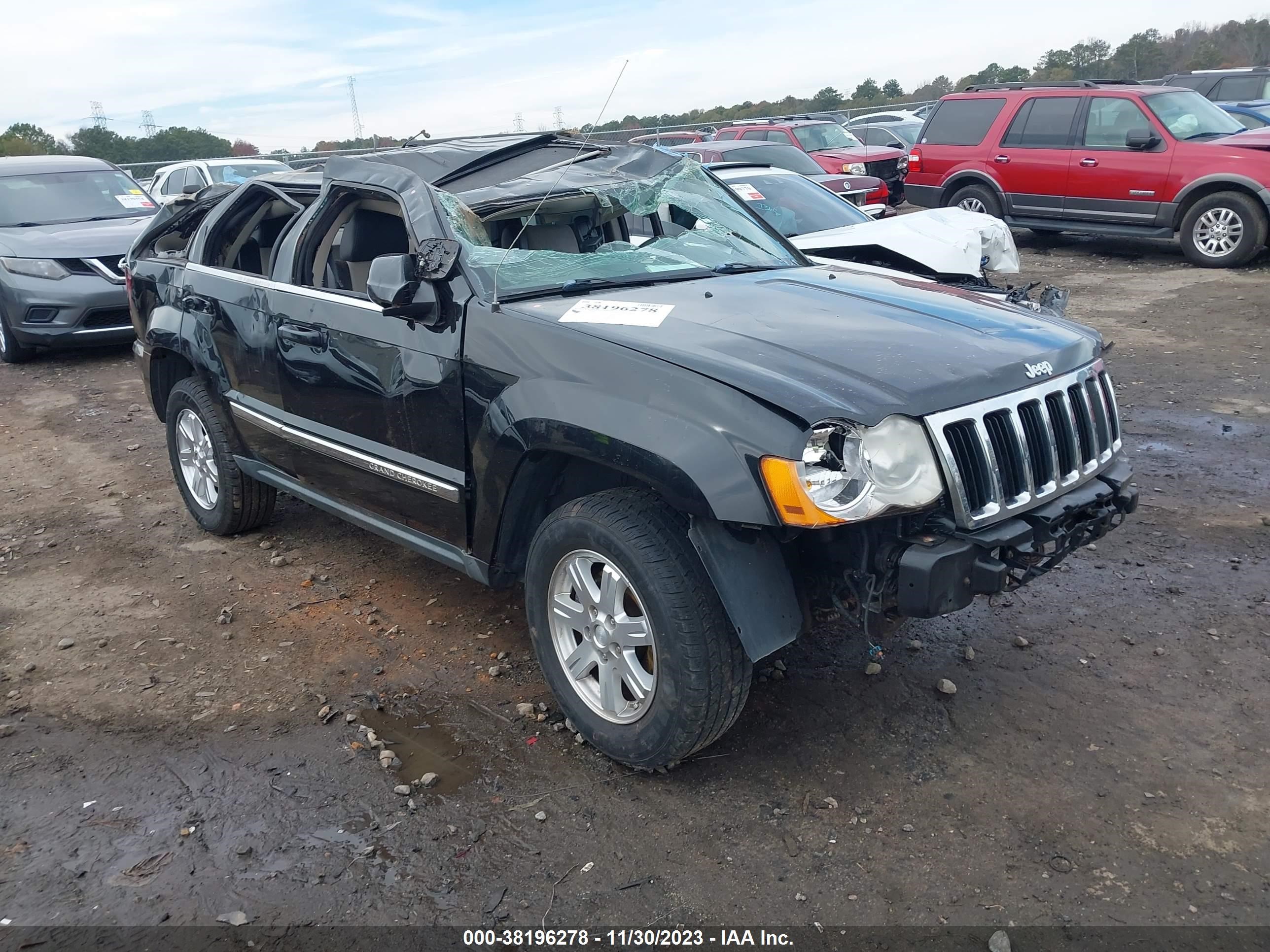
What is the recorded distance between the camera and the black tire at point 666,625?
9.37 ft

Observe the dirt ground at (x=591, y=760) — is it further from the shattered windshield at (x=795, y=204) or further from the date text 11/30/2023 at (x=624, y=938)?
the shattered windshield at (x=795, y=204)

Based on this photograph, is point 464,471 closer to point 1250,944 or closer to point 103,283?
point 1250,944

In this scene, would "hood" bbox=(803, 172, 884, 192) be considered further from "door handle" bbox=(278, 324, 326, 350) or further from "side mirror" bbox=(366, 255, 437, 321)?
"side mirror" bbox=(366, 255, 437, 321)

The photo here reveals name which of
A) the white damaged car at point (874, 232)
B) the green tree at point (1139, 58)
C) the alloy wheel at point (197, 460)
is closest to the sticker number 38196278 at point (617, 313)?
the alloy wheel at point (197, 460)

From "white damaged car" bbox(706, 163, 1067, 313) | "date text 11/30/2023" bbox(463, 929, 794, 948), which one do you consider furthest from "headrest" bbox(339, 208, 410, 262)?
"white damaged car" bbox(706, 163, 1067, 313)

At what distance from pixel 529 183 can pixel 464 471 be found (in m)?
1.28

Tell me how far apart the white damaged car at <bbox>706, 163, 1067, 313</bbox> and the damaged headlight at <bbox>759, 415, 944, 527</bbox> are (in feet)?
15.8

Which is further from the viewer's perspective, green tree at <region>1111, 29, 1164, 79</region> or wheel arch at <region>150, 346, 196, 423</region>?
green tree at <region>1111, 29, 1164, 79</region>

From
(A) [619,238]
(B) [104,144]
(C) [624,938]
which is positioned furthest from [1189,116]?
(B) [104,144]

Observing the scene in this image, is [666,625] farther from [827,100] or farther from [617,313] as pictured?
[827,100]

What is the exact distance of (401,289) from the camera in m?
3.45

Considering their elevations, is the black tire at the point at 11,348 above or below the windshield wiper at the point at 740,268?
below

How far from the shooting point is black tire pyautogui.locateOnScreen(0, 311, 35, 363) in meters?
9.70

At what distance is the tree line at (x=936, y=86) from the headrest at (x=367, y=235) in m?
25.5
